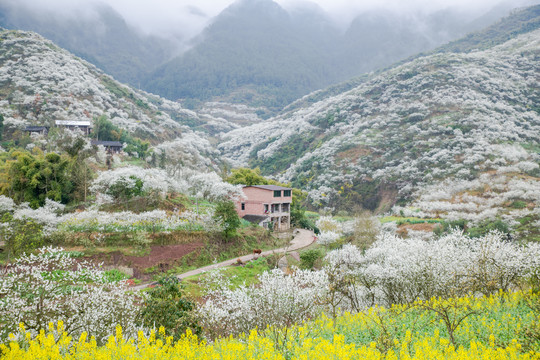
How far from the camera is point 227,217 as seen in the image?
32500 mm

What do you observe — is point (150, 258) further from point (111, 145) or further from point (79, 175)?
point (111, 145)

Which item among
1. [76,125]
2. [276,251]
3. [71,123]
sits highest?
[71,123]

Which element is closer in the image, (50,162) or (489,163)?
(50,162)

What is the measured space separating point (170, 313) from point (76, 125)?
65569 millimetres

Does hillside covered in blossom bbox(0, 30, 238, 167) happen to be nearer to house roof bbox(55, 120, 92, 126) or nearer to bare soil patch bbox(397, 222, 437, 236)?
house roof bbox(55, 120, 92, 126)

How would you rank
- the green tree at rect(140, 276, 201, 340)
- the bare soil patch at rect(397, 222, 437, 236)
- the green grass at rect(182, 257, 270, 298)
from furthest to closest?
the bare soil patch at rect(397, 222, 437, 236) → the green grass at rect(182, 257, 270, 298) → the green tree at rect(140, 276, 201, 340)

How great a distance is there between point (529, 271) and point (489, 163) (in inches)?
2250

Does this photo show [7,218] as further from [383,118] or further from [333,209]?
[383,118]

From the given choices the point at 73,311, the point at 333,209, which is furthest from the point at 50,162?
the point at 333,209

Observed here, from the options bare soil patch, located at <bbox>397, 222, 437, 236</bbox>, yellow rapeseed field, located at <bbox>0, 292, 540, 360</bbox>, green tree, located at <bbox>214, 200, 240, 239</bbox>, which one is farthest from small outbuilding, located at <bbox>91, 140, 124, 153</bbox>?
yellow rapeseed field, located at <bbox>0, 292, 540, 360</bbox>

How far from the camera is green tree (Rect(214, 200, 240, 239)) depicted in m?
32.4

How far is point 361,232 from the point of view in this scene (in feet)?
129

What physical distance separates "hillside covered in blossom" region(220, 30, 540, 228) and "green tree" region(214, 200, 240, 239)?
3447cm

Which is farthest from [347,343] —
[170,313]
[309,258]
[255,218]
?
[255,218]
